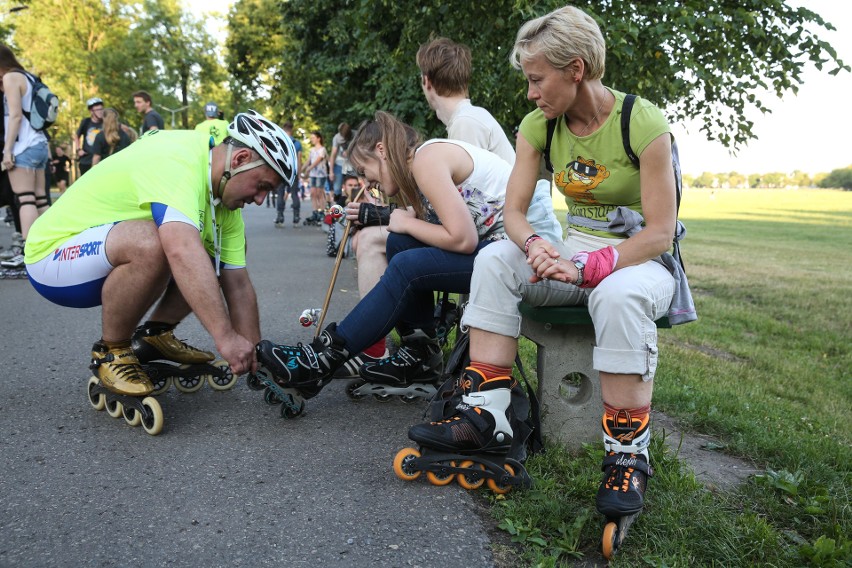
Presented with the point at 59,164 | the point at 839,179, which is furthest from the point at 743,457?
the point at 839,179

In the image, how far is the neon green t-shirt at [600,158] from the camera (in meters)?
2.57

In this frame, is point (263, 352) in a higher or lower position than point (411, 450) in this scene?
higher

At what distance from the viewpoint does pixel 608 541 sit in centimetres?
221

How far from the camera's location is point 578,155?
274 centimetres

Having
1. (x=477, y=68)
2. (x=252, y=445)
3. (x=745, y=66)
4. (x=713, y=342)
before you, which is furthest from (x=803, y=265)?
(x=252, y=445)

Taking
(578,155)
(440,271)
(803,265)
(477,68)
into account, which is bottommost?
(803,265)

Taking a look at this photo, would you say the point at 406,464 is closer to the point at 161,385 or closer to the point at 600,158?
the point at 600,158

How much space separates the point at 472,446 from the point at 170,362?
1815mm

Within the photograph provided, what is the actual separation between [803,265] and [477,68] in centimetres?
988

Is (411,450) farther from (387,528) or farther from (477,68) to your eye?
(477,68)

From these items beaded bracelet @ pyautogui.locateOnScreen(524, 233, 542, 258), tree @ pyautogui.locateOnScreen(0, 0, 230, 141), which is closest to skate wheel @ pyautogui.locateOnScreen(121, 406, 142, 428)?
beaded bracelet @ pyautogui.locateOnScreen(524, 233, 542, 258)

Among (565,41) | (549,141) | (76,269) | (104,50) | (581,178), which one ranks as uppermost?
(104,50)

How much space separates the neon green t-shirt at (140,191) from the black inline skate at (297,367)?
2.14ft

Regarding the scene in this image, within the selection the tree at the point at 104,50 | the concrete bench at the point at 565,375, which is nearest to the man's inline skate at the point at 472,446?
the concrete bench at the point at 565,375
